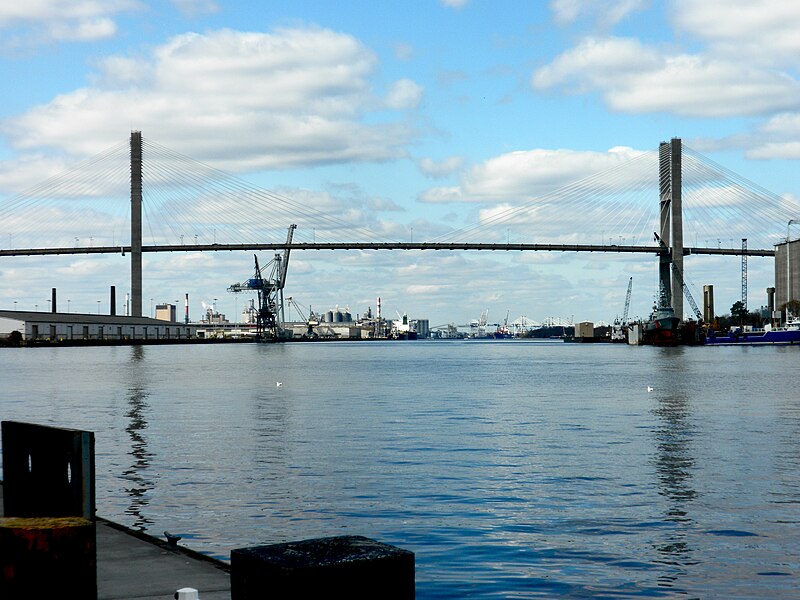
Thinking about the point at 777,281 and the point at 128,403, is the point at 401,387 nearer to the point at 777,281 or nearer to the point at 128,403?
the point at 128,403

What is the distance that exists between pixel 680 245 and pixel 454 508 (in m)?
132

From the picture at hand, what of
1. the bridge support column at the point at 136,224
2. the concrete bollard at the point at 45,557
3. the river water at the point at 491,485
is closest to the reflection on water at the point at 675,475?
the river water at the point at 491,485

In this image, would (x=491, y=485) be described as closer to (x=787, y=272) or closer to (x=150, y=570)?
(x=150, y=570)

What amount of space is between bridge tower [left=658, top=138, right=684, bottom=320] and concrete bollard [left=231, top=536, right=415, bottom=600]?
14207cm

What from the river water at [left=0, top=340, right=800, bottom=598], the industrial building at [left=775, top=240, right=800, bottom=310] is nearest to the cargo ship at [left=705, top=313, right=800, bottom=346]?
the industrial building at [left=775, top=240, right=800, bottom=310]

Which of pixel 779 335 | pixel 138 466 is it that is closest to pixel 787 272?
pixel 779 335

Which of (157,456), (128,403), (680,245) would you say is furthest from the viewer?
(680,245)

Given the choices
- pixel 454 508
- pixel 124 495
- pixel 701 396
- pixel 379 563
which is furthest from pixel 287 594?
pixel 701 396

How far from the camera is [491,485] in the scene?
20.5 meters

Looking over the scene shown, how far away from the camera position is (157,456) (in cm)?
2539

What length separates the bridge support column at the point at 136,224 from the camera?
477ft

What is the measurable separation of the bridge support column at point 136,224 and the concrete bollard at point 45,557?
141387 mm

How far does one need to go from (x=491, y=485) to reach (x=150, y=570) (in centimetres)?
1129

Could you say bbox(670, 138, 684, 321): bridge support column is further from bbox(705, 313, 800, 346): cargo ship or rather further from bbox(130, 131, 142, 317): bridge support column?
bbox(130, 131, 142, 317): bridge support column
